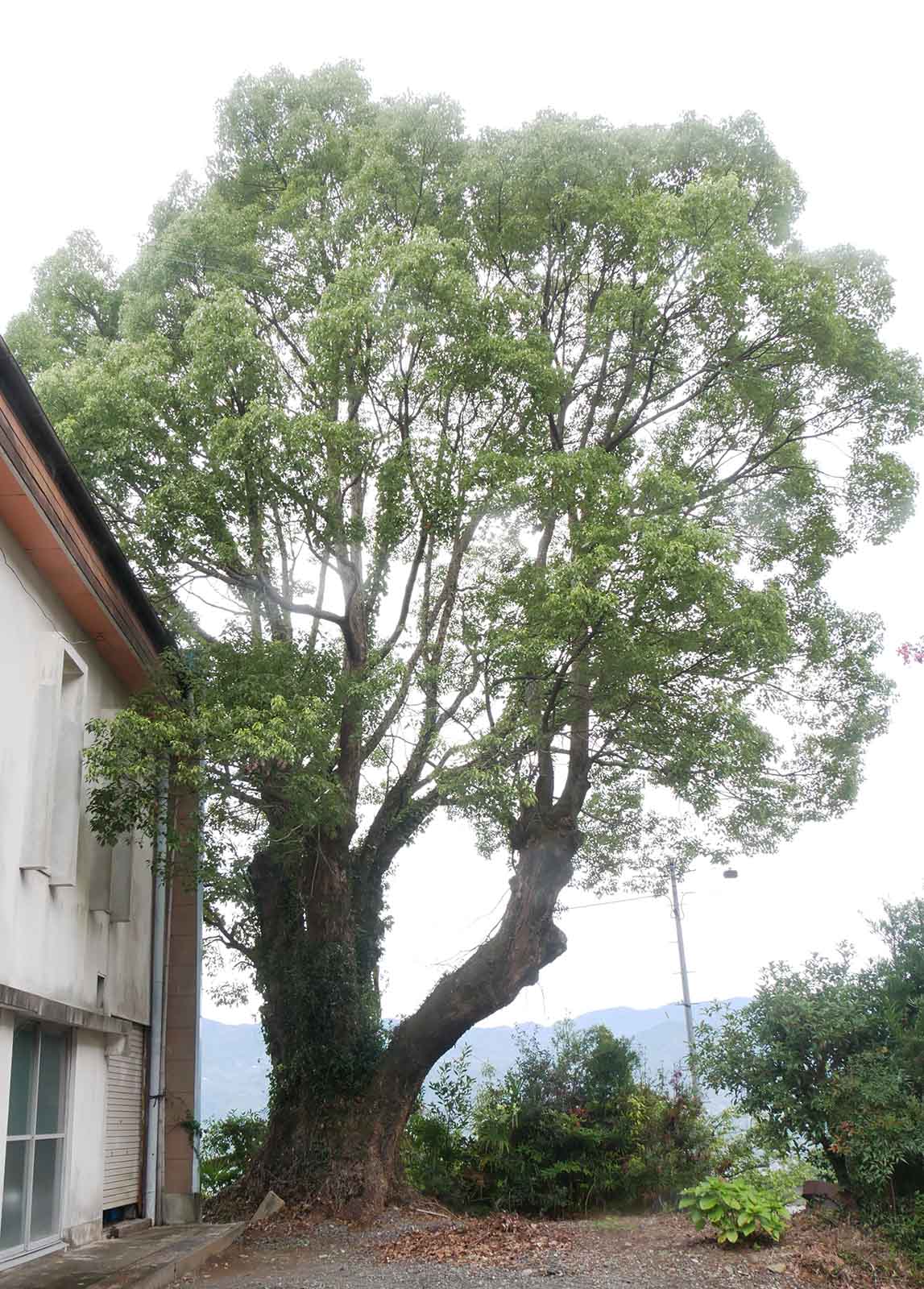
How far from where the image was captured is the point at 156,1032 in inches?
432

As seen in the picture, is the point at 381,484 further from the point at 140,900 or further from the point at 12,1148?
the point at 12,1148

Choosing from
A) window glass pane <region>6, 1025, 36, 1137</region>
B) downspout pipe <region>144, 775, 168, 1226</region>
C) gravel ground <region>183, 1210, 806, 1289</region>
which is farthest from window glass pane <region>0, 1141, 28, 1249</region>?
downspout pipe <region>144, 775, 168, 1226</region>

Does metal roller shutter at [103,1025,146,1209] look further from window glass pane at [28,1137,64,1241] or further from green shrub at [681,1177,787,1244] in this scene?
green shrub at [681,1177,787,1244]

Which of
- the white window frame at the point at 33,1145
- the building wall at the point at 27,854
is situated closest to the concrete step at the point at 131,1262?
the white window frame at the point at 33,1145

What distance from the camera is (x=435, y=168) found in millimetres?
12383

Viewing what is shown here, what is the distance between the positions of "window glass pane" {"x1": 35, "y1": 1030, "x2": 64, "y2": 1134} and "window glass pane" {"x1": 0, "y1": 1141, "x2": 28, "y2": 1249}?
345 millimetres

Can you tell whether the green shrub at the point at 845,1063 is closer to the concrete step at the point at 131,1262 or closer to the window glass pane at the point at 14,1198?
the concrete step at the point at 131,1262

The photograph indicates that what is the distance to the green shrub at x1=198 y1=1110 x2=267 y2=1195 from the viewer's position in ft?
43.4

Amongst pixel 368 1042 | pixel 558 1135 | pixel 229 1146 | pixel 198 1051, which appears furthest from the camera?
pixel 229 1146

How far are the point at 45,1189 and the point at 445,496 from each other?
281 inches

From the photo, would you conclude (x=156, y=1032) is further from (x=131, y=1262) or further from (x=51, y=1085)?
(x=131, y=1262)

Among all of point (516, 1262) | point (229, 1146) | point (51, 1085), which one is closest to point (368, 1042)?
point (229, 1146)

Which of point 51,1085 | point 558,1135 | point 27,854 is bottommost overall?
point 558,1135

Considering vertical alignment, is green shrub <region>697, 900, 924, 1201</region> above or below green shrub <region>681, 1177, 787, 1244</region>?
above
